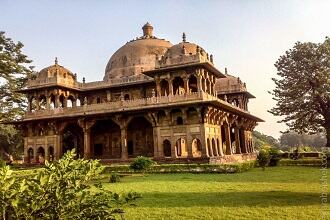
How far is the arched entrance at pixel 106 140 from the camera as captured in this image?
32688mm

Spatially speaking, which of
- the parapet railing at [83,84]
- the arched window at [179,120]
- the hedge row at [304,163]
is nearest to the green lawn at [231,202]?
the arched window at [179,120]

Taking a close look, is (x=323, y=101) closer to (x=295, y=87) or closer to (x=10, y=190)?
(x=295, y=87)

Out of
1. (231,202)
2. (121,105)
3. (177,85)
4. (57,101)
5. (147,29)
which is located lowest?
(231,202)

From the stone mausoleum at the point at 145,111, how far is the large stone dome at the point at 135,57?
0.11 meters

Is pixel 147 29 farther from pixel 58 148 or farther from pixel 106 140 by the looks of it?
pixel 58 148

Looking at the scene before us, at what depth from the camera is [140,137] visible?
31.7 m

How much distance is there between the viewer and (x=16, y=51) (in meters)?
39.3

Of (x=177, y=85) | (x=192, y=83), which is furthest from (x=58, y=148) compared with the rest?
(x=192, y=83)

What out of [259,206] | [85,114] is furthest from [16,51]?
[259,206]

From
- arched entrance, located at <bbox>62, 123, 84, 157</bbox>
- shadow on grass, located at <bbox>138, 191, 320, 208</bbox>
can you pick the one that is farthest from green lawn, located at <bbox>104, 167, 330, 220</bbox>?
arched entrance, located at <bbox>62, 123, 84, 157</bbox>

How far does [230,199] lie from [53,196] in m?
8.06

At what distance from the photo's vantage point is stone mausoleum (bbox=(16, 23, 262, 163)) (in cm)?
2630

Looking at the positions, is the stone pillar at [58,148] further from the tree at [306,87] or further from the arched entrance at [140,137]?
the tree at [306,87]

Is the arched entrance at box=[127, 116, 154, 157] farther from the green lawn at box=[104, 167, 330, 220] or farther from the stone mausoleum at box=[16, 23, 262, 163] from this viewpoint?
the green lawn at box=[104, 167, 330, 220]
